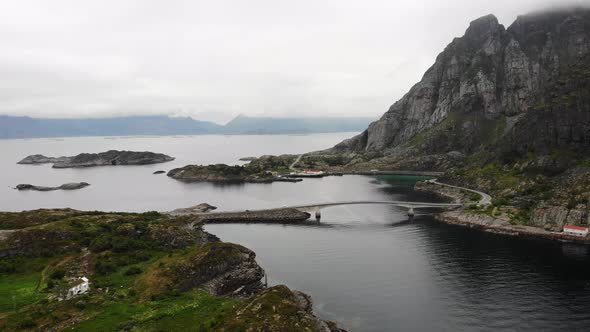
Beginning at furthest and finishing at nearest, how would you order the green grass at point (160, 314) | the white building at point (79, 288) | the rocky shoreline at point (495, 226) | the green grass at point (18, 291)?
the rocky shoreline at point (495, 226), the white building at point (79, 288), the green grass at point (18, 291), the green grass at point (160, 314)

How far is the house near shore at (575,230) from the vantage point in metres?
111

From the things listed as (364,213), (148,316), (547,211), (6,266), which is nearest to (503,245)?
(547,211)

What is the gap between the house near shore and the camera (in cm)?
11125

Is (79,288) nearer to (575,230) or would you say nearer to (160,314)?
(160,314)

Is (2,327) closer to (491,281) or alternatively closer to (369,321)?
(369,321)

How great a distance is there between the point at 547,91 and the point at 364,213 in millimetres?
113971

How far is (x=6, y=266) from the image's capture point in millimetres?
79062

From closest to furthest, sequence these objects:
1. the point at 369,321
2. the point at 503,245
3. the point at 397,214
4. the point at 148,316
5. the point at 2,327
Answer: the point at 2,327
the point at 148,316
the point at 369,321
the point at 503,245
the point at 397,214

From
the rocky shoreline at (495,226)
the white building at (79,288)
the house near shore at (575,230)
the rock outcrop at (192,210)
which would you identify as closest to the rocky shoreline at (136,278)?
the white building at (79,288)

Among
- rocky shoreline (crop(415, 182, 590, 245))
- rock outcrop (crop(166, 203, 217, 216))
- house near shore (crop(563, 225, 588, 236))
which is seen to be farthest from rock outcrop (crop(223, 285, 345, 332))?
rock outcrop (crop(166, 203, 217, 216))

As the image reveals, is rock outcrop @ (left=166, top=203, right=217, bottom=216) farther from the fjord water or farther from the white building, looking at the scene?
the white building

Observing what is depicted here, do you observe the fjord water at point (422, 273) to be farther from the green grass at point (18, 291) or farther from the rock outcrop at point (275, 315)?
the green grass at point (18, 291)

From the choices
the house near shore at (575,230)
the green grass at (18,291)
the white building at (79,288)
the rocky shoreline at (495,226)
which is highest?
the house near shore at (575,230)

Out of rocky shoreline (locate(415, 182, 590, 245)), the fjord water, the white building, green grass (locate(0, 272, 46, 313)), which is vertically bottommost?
the fjord water
